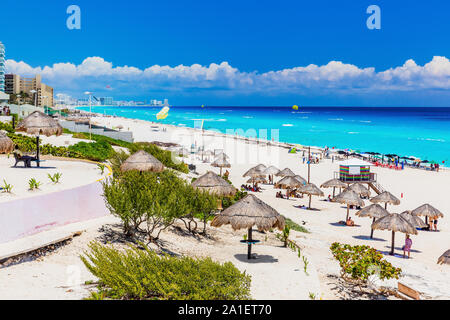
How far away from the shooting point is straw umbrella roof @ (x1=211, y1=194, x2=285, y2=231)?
11.0m

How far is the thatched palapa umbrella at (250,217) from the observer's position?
1098cm

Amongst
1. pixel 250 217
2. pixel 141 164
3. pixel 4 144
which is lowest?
pixel 250 217

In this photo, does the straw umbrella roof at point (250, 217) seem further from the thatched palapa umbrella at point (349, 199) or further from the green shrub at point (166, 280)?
the thatched palapa umbrella at point (349, 199)

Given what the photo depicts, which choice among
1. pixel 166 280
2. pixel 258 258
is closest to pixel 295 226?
pixel 258 258

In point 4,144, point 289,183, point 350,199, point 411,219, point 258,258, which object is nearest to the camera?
point 258,258

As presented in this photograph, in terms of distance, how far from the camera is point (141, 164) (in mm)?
16172

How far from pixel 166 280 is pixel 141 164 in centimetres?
932

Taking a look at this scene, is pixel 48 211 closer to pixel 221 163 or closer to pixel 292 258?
pixel 292 258

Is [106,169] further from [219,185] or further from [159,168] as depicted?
[219,185]

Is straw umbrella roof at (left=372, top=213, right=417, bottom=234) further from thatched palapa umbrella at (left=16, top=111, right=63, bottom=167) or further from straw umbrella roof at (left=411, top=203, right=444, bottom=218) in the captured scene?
thatched palapa umbrella at (left=16, top=111, right=63, bottom=167)

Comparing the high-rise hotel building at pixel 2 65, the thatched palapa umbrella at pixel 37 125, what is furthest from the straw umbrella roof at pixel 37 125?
the high-rise hotel building at pixel 2 65

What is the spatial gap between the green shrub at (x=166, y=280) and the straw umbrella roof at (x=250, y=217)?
310 cm

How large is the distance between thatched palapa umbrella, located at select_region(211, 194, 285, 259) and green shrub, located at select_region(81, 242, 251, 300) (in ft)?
10.2

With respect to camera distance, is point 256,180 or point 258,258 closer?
point 258,258
